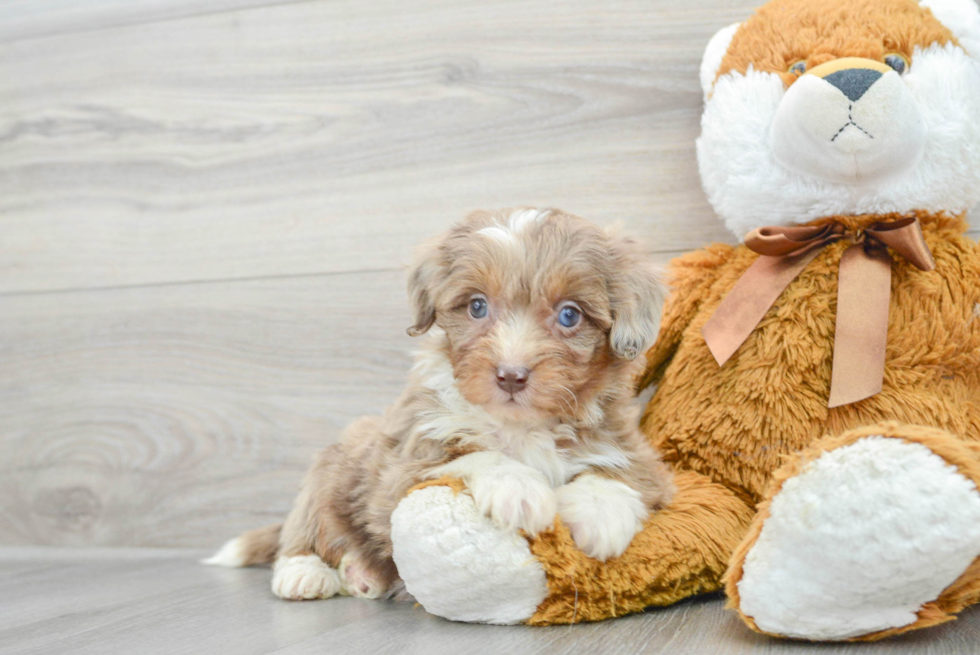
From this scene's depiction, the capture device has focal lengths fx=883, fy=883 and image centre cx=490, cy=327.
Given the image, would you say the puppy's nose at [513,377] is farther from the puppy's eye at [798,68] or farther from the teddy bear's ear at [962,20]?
the teddy bear's ear at [962,20]

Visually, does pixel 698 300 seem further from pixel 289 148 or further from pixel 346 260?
pixel 289 148

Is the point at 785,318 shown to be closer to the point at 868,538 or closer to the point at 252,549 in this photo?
the point at 868,538

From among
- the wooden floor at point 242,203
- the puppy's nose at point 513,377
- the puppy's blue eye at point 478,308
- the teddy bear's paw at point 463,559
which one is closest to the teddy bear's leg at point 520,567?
the teddy bear's paw at point 463,559

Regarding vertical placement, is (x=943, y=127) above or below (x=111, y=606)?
above

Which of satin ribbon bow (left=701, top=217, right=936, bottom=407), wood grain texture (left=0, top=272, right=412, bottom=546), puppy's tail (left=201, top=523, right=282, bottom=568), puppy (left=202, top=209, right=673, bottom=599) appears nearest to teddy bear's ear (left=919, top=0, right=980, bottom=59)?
satin ribbon bow (left=701, top=217, right=936, bottom=407)

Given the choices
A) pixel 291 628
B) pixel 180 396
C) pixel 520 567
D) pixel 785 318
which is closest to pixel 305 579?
pixel 291 628

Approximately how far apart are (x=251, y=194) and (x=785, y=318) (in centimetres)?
150

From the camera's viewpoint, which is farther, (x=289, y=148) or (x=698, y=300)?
(x=289, y=148)

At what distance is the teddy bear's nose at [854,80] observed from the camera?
1555mm

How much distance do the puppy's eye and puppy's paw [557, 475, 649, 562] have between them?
0.85 meters

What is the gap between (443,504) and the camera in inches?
54.8

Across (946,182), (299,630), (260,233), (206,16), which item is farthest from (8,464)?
(946,182)

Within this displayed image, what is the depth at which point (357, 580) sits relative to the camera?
1.78m

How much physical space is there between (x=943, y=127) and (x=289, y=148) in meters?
1.61
